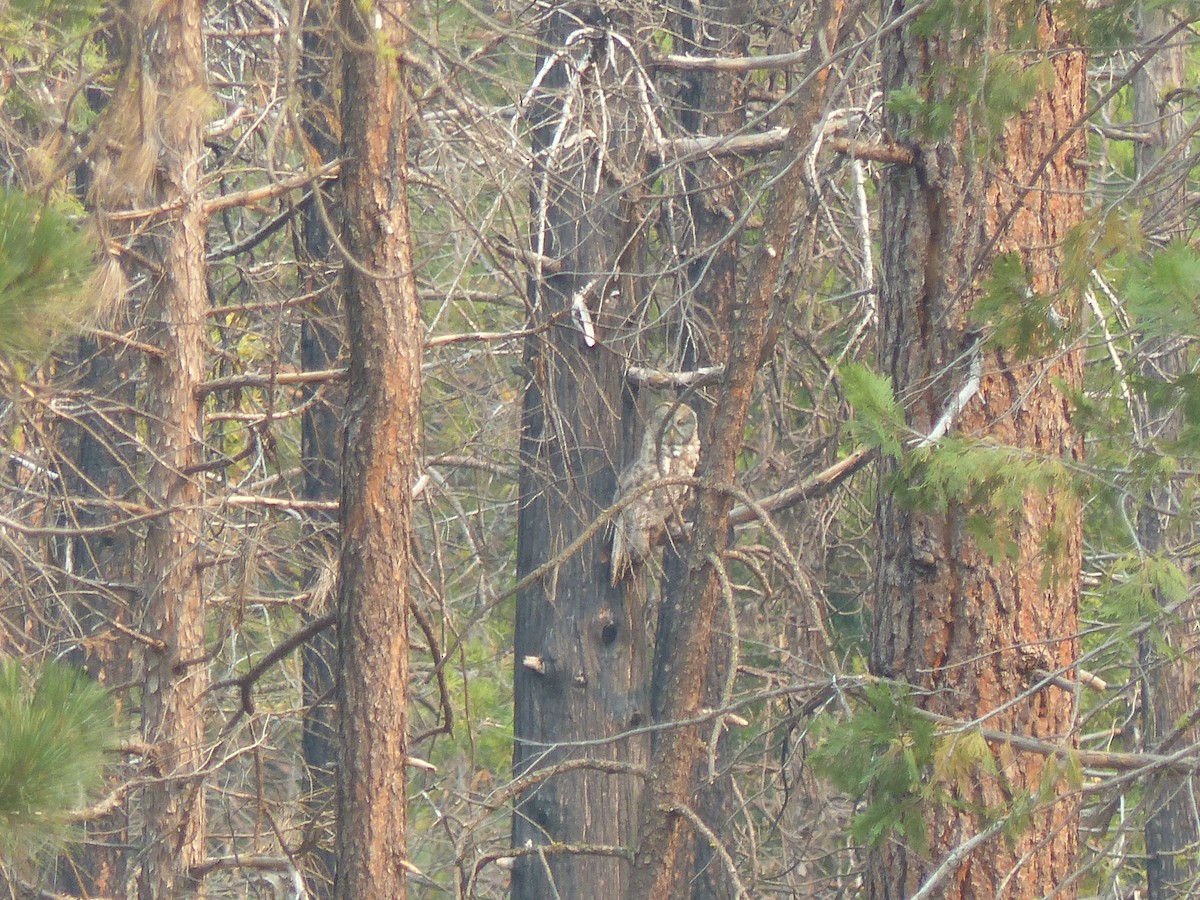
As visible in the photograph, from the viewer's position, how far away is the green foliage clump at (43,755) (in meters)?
3.25

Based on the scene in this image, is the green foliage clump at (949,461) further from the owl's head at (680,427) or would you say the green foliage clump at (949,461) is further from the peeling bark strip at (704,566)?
the owl's head at (680,427)

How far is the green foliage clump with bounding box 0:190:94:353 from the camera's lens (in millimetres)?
3057

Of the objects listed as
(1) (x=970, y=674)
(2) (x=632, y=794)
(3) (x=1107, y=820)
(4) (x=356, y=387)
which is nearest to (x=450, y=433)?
(2) (x=632, y=794)

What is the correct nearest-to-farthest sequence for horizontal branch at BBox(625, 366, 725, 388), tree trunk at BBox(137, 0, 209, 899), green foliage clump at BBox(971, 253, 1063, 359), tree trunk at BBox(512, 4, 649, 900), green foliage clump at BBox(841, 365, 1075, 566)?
green foliage clump at BBox(841, 365, 1075, 566)
green foliage clump at BBox(971, 253, 1063, 359)
tree trunk at BBox(137, 0, 209, 899)
horizontal branch at BBox(625, 366, 725, 388)
tree trunk at BBox(512, 4, 649, 900)

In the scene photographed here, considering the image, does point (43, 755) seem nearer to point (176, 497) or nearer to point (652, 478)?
point (176, 497)

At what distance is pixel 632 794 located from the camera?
8.53 m

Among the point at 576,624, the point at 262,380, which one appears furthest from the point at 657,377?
the point at 262,380

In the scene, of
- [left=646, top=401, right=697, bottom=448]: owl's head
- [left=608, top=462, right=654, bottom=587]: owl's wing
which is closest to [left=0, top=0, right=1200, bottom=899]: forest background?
[left=608, top=462, right=654, bottom=587]: owl's wing

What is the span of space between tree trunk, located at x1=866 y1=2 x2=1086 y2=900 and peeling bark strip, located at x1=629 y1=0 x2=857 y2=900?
1.43 feet

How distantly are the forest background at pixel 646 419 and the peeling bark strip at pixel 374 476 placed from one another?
0.05 ft

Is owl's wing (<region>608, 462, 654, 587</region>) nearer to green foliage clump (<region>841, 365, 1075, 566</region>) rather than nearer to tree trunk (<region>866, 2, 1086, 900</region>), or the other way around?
tree trunk (<region>866, 2, 1086, 900</region>)

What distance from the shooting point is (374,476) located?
494 centimetres

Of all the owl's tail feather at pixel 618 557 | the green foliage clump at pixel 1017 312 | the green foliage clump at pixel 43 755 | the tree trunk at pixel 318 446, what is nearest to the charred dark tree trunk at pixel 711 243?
the owl's tail feather at pixel 618 557

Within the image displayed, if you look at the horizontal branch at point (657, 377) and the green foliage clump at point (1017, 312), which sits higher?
the horizontal branch at point (657, 377)
